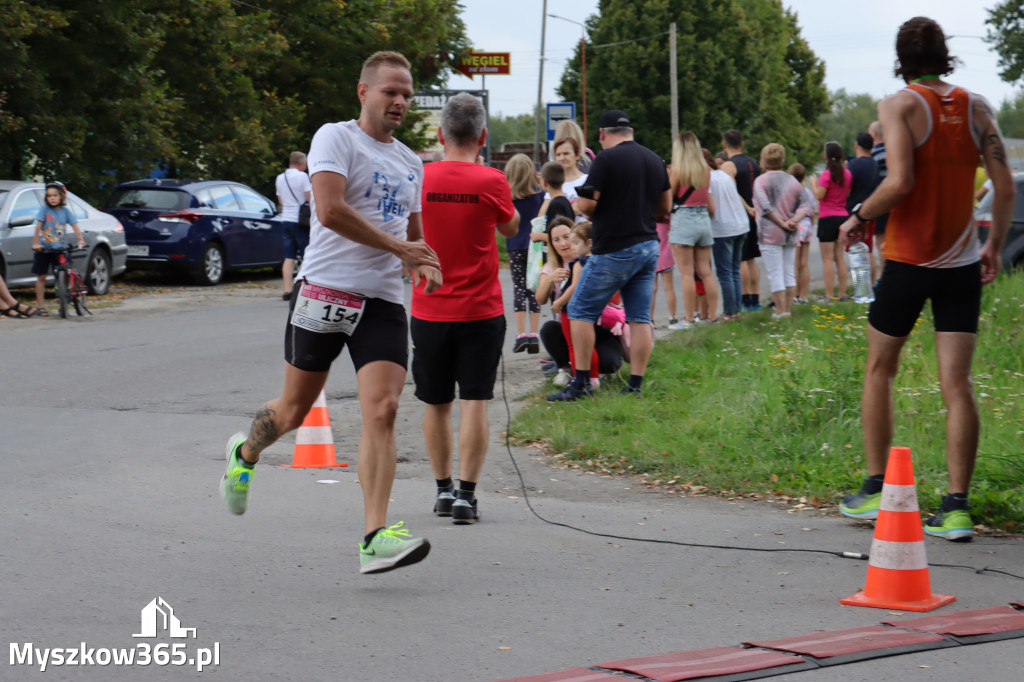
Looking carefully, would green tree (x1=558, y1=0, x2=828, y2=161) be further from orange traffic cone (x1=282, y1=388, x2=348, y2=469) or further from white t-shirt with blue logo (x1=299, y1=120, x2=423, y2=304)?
white t-shirt with blue logo (x1=299, y1=120, x2=423, y2=304)

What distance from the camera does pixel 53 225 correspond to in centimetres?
1596

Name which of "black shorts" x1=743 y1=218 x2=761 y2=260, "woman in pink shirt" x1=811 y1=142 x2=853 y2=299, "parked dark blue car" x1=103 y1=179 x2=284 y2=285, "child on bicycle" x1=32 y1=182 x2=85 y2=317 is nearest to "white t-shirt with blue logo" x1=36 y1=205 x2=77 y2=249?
"child on bicycle" x1=32 y1=182 x2=85 y2=317

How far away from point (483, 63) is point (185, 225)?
25.5m

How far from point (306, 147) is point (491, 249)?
2680cm

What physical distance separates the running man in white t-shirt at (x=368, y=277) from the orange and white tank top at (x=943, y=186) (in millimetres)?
2147

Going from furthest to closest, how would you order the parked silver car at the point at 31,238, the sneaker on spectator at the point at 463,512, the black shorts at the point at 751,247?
the parked silver car at the point at 31,238, the black shorts at the point at 751,247, the sneaker on spectator at the point at 463,512

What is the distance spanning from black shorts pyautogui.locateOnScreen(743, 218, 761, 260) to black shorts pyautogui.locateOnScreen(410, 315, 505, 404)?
8938 mm

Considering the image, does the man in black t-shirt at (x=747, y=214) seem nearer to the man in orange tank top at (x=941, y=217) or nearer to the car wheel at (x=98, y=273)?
the man in orange tank top at (x=941, y=217)

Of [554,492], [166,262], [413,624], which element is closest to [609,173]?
[554,492]

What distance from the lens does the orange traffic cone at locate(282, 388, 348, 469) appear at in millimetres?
7496

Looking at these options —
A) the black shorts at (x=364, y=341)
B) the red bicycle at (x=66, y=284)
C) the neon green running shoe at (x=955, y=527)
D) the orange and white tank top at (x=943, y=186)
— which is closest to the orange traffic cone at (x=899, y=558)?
the neon green running shoe at (x=955, y=527)

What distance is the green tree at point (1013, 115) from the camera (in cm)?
14443

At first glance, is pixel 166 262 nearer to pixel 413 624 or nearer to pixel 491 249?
pixel 491 249

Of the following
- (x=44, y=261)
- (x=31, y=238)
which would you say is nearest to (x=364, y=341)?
(x=44, y=261)
